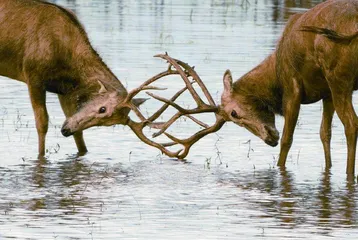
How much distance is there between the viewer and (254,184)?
13.1 m

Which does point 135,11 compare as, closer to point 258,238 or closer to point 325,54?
point 325,54

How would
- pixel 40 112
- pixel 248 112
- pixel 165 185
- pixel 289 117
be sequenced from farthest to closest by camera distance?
pixel 40 112, pixel 248 112, pixel 289 117, pixel 165 185

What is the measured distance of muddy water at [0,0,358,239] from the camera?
10.7 m

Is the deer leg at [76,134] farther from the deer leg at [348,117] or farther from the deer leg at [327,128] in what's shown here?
the deer leg at [348,117]

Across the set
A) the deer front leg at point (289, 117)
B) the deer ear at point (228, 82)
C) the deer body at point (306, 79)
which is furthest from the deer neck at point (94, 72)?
the deer front leg at point (289, 117)

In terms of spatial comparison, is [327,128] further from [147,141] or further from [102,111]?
[102,111]

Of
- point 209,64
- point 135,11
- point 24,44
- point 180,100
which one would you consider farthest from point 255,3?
point 24,44

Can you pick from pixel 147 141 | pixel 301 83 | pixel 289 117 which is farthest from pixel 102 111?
pixel 301 83

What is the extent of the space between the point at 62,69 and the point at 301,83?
2.73m

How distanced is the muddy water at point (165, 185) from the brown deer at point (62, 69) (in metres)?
0.46

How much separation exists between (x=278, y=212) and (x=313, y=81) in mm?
2415

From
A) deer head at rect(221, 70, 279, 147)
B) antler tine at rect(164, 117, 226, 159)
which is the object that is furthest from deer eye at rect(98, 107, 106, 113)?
deer head at rect(221, 70, 279, 147)

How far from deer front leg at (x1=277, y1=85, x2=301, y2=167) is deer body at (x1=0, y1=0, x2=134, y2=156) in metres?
1.69

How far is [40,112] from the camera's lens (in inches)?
593
